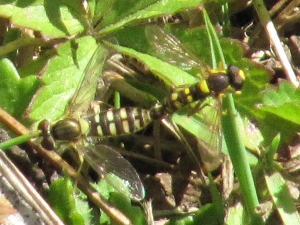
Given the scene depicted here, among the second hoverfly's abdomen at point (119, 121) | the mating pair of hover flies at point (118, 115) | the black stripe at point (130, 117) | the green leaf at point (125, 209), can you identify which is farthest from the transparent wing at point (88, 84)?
the green leaf at point (125, 209)

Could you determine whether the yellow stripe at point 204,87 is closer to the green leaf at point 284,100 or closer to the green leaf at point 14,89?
the green leaf at point 284,100

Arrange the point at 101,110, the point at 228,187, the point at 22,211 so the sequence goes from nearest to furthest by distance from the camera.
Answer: the point at 22,211
the point at 228,187
the point at 101,110

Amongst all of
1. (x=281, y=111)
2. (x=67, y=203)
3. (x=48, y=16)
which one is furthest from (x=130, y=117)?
(x=281, y=111)

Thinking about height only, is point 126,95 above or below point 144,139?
above

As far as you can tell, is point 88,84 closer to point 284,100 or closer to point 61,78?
point 61,78

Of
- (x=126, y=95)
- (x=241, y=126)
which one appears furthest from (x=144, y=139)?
(x=241, y=126)

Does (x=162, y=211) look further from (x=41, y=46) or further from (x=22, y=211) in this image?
(x=41, y=46)
